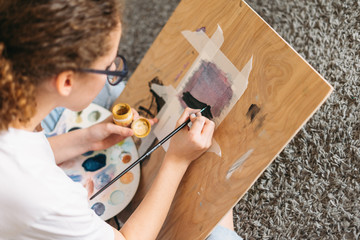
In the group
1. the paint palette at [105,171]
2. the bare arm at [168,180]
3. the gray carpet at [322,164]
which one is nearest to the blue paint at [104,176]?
the paint palette at [105,171]

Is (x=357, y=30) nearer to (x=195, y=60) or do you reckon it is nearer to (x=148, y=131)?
(x=195, y=60)

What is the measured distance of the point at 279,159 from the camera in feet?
4.79

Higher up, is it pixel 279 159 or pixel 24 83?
pixel 24 83

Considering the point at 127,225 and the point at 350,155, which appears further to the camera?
the point at 350,155

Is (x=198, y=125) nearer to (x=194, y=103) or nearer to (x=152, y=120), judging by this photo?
(x=194, y=103)

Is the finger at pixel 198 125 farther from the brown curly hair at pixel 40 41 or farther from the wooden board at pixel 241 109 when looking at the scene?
the brown curly hair at pixel 40 41

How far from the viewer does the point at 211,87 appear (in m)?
1.02

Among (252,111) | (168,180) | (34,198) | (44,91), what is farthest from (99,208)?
(252,111)

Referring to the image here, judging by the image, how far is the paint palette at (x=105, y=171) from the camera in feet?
3.68

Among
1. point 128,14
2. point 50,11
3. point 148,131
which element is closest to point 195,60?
point 148,131

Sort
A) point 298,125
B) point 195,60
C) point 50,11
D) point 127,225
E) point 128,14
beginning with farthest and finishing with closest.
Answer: point 128,14
point 195,60
point 127,225
point 298,125
point 50,11

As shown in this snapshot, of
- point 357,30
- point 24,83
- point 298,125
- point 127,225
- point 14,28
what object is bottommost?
point 127,225

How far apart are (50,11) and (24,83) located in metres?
0.17

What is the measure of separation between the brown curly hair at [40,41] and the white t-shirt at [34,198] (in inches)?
2.9
